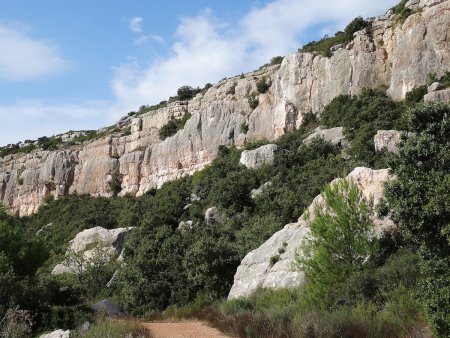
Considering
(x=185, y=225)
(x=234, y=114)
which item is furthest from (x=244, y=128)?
(x=185, y=225)

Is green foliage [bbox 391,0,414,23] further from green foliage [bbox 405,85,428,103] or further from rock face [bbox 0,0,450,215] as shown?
green foliage [bbox 405,85,428,103]

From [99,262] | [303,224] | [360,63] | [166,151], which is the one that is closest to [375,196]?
[303,224]

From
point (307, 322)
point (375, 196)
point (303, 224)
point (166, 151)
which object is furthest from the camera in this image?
point (166, 151)

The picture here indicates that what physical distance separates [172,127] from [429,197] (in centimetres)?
5365

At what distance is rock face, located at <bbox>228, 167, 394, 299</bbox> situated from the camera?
19000 millimetres

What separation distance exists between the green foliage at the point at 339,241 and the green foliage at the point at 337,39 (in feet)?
105

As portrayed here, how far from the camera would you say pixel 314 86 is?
47.4 metres

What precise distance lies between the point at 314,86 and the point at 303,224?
87.1 ft

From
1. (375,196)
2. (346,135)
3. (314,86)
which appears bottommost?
(375,196)

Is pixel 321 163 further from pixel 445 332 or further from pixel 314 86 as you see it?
pixel 445 332

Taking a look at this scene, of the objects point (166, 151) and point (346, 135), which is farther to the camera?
point (166, 151)

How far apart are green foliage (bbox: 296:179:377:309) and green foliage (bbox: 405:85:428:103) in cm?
2147

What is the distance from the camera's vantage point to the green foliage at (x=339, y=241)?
1670cm

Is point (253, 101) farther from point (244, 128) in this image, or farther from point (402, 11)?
point (402, 11)
